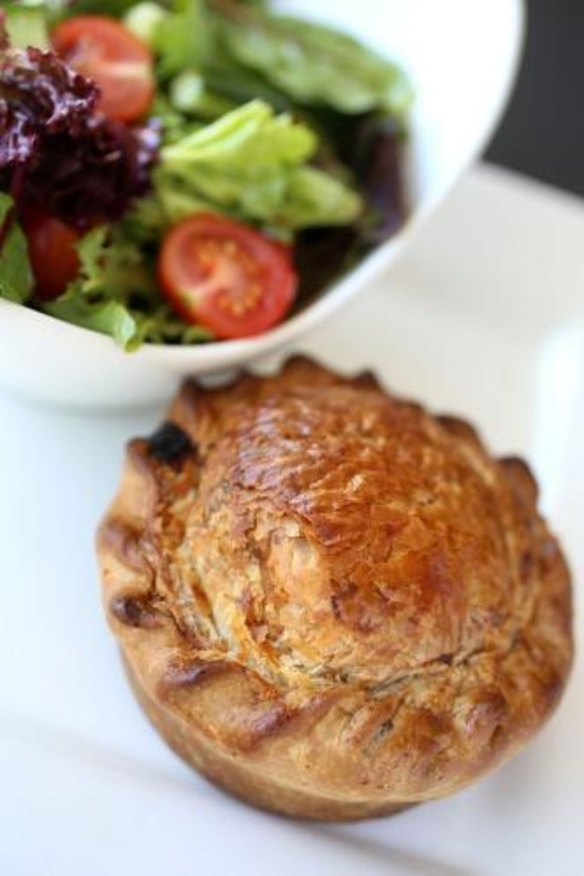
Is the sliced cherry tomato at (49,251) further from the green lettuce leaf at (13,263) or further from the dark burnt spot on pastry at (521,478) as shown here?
the dark burnt spot on pastry at (521,478)

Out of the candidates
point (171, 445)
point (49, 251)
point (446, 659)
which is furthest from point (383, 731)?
point (49, 251)

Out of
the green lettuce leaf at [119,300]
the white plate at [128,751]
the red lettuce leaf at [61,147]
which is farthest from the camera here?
the green lettuce leaf at [119,300]

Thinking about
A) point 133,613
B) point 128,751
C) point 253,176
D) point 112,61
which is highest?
point 112,61

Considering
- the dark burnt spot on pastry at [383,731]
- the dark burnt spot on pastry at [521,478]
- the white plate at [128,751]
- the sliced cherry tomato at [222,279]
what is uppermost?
the sliced cherry tomato at [222,279]

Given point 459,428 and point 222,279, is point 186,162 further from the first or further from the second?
point 459,428

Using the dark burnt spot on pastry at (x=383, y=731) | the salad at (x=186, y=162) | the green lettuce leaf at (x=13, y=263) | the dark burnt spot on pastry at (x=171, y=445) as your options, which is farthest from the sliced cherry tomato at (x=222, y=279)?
the dark burnt spot on pastry at (x=383, y=731)

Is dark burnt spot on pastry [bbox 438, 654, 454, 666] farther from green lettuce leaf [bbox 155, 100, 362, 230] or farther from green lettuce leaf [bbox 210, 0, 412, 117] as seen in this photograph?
green lettuce leaf [bbox 210, 0, 412, 117]
